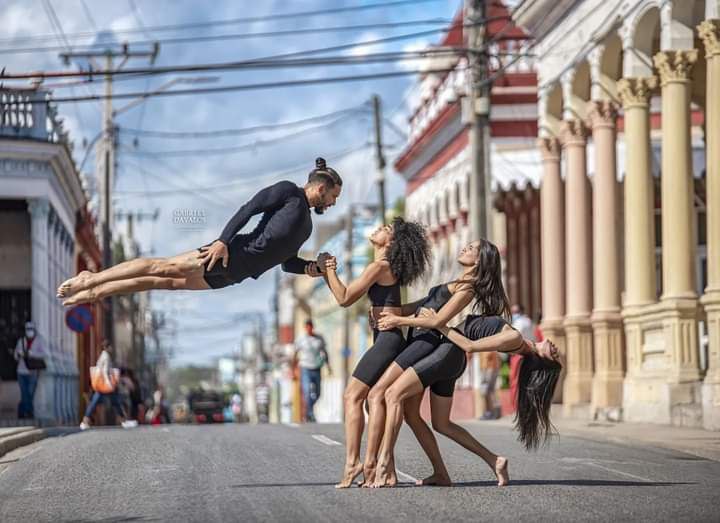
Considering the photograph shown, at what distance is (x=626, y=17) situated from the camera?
27.4 meters

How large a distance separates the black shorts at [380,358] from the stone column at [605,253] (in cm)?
1667

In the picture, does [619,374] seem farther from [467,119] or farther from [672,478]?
[672,478]

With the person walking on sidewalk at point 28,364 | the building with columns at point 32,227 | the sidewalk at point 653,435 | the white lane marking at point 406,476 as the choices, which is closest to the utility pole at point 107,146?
the building with columns at point 32,227

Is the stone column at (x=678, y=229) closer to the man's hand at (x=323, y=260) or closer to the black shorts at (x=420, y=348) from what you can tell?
the black shorts at (x=420, y=348)

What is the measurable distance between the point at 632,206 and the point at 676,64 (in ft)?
10.5

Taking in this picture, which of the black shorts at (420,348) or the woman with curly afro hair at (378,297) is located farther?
the black shorts at (420,348)

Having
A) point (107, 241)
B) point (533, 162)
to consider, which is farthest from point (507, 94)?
point (107, 241)

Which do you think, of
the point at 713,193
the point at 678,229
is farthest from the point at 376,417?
the point at 678,229

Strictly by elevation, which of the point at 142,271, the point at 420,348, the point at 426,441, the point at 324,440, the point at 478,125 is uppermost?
the point at 478,125

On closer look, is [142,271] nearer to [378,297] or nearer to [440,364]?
[378,297]

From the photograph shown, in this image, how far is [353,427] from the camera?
1224 cm

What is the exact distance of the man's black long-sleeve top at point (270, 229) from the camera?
11.9m

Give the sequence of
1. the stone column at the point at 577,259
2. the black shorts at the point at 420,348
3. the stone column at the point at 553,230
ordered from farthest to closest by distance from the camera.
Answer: the stone column at the point at 553,230 < the stone column at the point at 577,259 < the black shorts at the point at 420,348

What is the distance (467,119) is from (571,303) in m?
4.37
